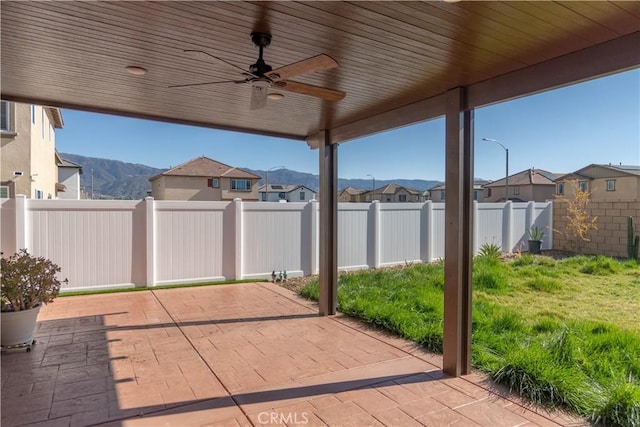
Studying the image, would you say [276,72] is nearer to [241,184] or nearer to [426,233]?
[426,233]

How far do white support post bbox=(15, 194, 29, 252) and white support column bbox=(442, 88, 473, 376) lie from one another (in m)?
6.00

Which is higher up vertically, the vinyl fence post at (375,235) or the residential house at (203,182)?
the residential house at (203,182)

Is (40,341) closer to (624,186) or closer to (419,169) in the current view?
(624,186)

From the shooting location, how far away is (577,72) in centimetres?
251

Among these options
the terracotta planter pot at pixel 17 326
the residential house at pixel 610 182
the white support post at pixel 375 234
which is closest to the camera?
the terracotta planter pot at pixel 17 326

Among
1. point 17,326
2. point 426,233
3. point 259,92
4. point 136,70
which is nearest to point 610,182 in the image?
point 426,233

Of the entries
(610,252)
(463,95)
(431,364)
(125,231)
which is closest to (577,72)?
(463,95)

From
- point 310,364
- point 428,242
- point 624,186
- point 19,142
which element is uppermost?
point 19,142

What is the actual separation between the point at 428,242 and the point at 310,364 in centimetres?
611

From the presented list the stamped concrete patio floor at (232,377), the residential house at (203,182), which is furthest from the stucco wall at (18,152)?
the residential house at (203,182)

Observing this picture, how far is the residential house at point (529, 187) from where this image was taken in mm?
25125

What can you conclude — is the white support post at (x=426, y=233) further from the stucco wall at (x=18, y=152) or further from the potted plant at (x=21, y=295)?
the stucco wall at (x=18, y=152)

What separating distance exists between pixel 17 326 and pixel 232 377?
7.58 feet

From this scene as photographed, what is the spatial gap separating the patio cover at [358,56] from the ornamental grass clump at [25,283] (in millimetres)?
1642
